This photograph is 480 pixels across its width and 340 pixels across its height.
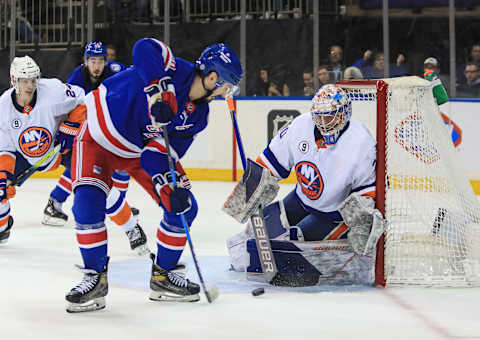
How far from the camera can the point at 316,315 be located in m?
2.77

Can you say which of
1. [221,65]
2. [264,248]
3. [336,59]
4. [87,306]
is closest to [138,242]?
[264,248]

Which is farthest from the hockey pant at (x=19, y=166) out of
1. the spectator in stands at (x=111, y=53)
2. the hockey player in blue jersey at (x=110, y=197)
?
the spectator in stands at (x=111, y=53)

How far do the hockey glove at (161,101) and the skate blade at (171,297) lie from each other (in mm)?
629

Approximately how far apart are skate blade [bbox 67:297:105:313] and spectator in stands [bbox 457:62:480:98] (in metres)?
4.70

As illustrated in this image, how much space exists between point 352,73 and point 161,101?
4.43 metres

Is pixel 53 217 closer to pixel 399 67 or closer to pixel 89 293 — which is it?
pixel 89 293

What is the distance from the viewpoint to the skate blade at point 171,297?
9.62 feet

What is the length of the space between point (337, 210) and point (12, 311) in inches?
51.6

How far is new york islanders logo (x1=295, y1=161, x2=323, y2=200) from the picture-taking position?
3287 mm

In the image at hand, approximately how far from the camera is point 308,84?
23.8 ft

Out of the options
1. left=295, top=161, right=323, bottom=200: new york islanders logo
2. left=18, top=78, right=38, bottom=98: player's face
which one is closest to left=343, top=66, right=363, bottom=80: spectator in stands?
left=18, top=78, right=38, bottom=98: player's face

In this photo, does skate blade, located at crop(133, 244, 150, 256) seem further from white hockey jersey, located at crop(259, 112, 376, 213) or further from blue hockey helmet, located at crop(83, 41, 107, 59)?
blue hockey helmet, located at crop(83, 41, 107, 59)

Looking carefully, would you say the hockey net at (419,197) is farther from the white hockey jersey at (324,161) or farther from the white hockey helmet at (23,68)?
the white hockey helmet at (23,68)

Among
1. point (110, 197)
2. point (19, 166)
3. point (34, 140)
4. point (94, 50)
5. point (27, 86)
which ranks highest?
point (94, 50)
